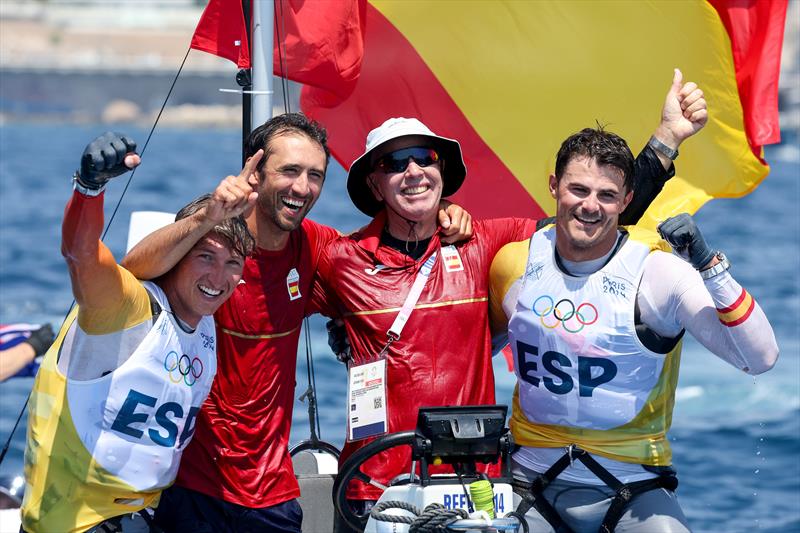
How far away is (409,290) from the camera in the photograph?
454cm

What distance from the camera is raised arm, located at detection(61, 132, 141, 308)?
3590mm

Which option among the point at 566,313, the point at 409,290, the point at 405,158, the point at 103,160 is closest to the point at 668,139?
the point at 566,313

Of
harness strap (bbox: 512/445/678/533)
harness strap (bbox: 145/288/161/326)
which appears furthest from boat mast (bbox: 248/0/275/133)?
harness strap (bbox: 512/445/678/533)

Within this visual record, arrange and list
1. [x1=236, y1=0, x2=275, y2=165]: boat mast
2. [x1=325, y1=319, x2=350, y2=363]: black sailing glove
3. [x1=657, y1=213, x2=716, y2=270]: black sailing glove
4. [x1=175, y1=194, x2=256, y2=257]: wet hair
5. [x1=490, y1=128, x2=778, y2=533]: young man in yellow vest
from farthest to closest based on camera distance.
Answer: [x1=236, y1=0, x2=275, y2=165]: boat mast
[x1=325, y1=319, x2=350, y2=363]: black sailing glove
[x1=490, y1=128, x2=778, y2=533]: young man in yellow vest
[x1=175, y1=194, x2=256, y2=257]: wet hair
[x1=657, y1=213, x2=716, y2=270]: black sailing glove

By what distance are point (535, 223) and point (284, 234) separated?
96 cm

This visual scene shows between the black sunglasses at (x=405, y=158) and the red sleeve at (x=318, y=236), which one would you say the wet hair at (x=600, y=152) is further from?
the red sleeve at (x=318, y=236)

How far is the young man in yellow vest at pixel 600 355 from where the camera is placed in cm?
422

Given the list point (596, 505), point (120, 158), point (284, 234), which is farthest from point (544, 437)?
point (120, 158)

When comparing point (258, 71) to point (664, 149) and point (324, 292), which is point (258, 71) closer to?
point (324, 292)

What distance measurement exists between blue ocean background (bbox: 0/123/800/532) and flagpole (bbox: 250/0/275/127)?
349 cm

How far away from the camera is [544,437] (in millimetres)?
4379

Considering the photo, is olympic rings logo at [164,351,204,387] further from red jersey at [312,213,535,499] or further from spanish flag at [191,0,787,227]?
spanish flag at [191,0,787,227]

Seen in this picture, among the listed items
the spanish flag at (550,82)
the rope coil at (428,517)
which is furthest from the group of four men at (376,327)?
the spanish flag at (550,82)

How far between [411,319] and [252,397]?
611mm
